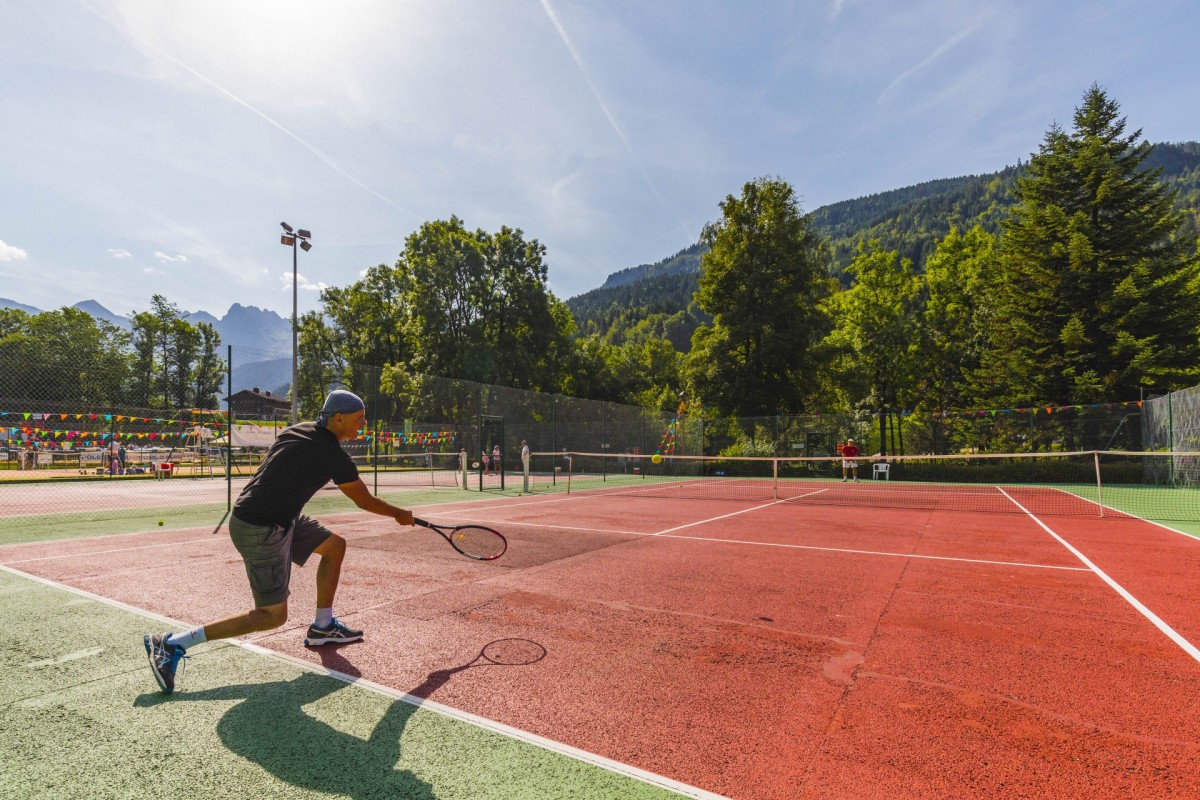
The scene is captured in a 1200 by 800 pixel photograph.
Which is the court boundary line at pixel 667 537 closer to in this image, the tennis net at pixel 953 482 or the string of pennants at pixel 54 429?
the tennis net at pixel 953 482

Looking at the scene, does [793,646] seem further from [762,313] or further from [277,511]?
[762,313]

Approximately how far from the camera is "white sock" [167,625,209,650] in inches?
143

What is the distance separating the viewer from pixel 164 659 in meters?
3.54

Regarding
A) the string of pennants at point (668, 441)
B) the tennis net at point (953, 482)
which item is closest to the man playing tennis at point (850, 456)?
the tennis net at point (953, 482)

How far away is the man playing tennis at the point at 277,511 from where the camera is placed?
3.68 m

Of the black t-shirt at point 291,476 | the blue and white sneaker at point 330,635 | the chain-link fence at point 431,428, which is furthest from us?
the chain-link fence at point 431,428

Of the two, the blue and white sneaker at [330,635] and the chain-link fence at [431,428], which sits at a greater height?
the chain-link fence at [431,428]

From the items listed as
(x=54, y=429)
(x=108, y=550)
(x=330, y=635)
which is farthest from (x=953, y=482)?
(x=54, y=429)

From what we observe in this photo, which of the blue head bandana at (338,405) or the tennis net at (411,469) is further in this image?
the tennis net at (411,469)

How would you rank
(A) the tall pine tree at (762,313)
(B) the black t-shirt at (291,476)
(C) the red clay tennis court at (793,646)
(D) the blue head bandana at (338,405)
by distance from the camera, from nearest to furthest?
(C) the red clay tennis court at (793,646) < (B) the black t-shirt at (291,476) < (D) the blue head bandana at (338,405) < (A) the tall pine tree at (762,313)

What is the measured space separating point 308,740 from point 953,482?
99.1ft

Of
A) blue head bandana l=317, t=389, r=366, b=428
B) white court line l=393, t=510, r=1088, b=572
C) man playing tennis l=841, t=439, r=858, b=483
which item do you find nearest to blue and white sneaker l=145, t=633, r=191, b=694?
blue head bandana l=317, t=389, r=366, b=428

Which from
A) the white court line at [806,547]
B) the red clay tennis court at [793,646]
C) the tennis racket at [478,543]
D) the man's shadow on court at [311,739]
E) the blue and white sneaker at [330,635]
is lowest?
the white court line at [806,547]

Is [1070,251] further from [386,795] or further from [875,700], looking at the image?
[386,795]
